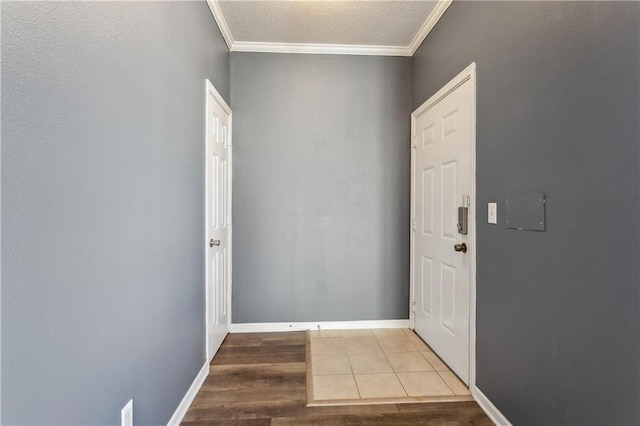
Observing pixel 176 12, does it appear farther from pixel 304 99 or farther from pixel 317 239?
pixel 317 239

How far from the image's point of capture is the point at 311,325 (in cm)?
280

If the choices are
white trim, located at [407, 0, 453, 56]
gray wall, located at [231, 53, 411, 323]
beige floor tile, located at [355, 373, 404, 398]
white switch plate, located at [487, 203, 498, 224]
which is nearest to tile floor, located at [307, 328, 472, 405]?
beige floor tile, located at [355, 373, 404, 398]

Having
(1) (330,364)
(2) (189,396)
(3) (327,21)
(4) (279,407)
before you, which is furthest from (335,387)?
(3) (327,21)

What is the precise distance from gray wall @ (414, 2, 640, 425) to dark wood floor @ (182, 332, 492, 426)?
0.33 m

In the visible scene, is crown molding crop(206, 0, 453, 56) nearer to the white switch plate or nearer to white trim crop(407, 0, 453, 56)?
white trim crop(407, 0, 453, 56)

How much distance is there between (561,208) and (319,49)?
95.4 inches

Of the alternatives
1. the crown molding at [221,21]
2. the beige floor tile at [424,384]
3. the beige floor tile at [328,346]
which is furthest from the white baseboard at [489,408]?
the crown molding at [221,21]

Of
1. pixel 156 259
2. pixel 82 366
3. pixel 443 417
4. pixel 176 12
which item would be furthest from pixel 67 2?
pixel 443 417

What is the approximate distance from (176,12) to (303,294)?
7.66 feet

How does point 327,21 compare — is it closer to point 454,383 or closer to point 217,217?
point 217,217

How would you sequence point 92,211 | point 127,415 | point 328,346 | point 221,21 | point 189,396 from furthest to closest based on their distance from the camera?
point 328,346 < point 221,21 < point 189,396 < point 127,415 < point 92,211

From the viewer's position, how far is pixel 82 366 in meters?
0.89

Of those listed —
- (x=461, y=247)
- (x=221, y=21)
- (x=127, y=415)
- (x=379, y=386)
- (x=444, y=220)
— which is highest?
(x=221, y=21)

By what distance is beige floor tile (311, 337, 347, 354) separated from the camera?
238cm
